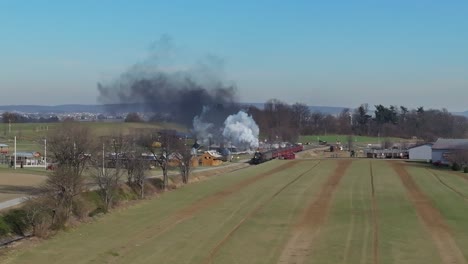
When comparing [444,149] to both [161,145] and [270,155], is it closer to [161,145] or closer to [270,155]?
[270,155]

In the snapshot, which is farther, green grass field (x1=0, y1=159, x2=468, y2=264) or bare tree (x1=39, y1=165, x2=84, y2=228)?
bare tree (x1=39, y1=165, x2=84, y2=228)

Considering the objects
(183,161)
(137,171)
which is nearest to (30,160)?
(183,161)

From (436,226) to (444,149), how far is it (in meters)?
60.8

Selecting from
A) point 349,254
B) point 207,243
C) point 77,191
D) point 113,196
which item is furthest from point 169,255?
point 113,196

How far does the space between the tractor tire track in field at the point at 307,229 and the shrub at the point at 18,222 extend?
45.1 feet

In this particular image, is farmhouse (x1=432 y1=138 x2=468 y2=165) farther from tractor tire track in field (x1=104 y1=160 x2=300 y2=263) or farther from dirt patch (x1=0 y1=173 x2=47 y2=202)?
dirt patch (x1=0 y1=173 x2=47 y2=202)

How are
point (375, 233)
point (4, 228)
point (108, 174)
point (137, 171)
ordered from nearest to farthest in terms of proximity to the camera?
1. point (375, 233)
2. point (4, 228)
3. point (108, 174)
4. point (137, 171)

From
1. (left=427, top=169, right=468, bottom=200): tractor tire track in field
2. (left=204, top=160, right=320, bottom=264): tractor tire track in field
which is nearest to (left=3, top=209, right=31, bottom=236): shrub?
(left=204, top=160, right=320, bottom=264): tractor tire track in field

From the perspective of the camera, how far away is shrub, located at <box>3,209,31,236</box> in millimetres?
33312

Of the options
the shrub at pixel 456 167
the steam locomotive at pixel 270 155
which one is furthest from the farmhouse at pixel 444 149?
the steam locomotive at pixel 270 155

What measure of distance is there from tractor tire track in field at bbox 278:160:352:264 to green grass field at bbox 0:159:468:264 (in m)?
0.05

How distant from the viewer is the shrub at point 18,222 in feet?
109

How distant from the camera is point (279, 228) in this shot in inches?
1337

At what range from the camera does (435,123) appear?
193375 millimetres
